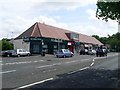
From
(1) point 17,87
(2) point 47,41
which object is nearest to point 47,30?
(2) point 47,41

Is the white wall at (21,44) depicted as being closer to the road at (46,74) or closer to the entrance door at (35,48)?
the entrance door at (35,48)

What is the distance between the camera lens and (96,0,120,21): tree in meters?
23.0

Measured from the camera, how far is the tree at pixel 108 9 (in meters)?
23.0

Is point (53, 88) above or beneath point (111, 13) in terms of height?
beneath

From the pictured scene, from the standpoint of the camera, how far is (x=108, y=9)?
24.6 metres

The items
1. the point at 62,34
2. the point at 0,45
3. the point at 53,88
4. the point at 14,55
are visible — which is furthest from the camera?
the point at 62,34

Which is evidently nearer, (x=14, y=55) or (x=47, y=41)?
(x=14, y=55)

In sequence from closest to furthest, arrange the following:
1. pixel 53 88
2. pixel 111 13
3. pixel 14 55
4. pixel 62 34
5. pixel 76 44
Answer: pixel 53 88, pixel 111 13, pixel 14 55, pixel 62 34, pixel 76 44

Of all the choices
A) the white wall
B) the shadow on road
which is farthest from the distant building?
the shadow on road

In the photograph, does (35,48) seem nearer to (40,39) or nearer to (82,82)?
(40,39)

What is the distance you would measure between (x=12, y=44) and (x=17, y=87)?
6598 centimetres

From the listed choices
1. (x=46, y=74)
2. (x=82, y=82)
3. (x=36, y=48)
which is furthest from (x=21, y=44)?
(x=82, y=82)

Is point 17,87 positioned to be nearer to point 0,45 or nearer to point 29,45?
point 29,45

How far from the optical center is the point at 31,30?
72938mm
